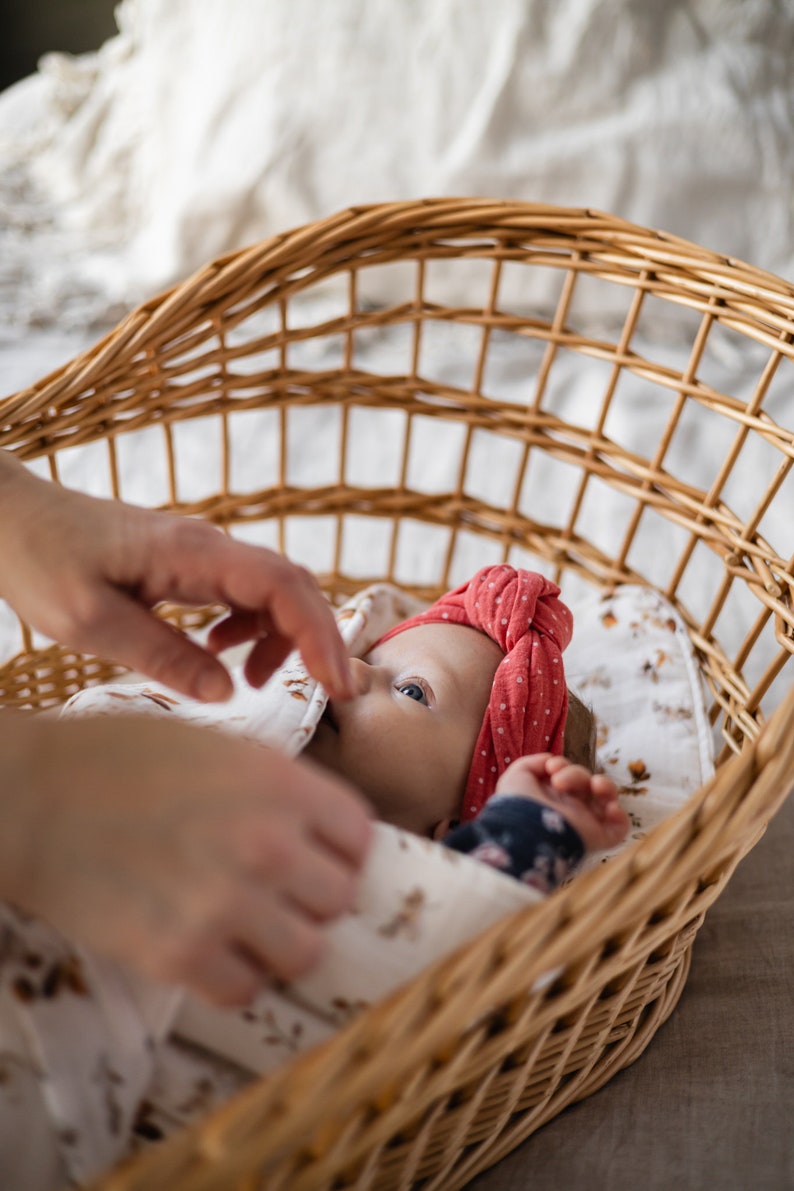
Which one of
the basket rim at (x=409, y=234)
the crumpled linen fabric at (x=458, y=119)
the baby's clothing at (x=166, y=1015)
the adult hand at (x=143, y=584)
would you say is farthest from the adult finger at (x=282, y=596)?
the crumpled linen fabric at (x=458, y=119)

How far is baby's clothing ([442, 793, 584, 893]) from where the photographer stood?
1.74ft

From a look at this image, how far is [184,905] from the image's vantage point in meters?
0.37

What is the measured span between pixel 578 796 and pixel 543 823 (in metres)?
0.05

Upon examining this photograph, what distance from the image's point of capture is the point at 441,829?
693mm

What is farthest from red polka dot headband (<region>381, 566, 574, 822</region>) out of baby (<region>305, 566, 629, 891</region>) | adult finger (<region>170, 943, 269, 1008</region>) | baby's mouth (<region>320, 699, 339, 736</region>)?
adult finger (<region>170, 943, 269, 1008</region>)

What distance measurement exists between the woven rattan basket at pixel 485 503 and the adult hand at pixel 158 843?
2.3 inches

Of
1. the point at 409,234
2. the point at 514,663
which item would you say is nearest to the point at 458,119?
the point at 409,234

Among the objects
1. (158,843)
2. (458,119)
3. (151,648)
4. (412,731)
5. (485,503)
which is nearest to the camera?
(158,843)

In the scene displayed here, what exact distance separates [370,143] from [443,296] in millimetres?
242

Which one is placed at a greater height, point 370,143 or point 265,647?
point 370,143

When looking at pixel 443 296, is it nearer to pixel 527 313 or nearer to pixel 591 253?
pixel 527 313

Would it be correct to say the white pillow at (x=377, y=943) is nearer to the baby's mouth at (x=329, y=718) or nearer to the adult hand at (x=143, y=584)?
the adult hand at (x=143, y=584)

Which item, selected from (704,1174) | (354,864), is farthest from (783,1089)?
(354,864)

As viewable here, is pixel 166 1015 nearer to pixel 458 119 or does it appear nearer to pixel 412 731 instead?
pixel 412 731
